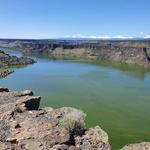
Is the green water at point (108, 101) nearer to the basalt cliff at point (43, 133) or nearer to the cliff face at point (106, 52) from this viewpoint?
the basalt cliff at point (43, 133)

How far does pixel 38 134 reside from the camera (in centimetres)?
1792

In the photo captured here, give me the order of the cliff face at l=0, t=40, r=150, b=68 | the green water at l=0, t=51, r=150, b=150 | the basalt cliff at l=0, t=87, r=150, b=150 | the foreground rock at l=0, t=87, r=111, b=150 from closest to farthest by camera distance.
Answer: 1. the foreground rock at l=0, t=87, r=111, b=150
2. the basalt cliff at l=0, t=87, r=150, b=150
3. the green water at l=0, t=51, r=150, b=150
4. the cliff face at l=0, t=40, r=150, b=68

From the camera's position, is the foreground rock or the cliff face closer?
the foreground rock

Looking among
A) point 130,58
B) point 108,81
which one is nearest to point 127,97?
point 108,81

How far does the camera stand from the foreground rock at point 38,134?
53.8 ft

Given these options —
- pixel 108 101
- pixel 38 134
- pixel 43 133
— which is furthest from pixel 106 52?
pixel 38 134

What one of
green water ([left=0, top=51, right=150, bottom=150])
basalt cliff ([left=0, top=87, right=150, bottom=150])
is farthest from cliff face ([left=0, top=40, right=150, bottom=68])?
basalt cliff ([left=0, top=87, right=150, bottom=150])

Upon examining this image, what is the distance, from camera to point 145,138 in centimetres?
2577

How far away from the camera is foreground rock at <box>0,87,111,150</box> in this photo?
53.8 feet

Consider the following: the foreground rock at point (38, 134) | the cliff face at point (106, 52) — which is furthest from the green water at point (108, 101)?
the cliff face at point (106, 52)

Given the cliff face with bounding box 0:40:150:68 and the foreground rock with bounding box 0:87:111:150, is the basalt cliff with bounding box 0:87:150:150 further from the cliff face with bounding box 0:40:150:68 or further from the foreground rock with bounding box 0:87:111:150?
the cliff face with bounding box 0:40:150:68

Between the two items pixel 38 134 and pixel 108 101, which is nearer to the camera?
pixel 38 134

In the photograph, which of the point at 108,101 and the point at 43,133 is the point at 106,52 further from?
the point at 43,133

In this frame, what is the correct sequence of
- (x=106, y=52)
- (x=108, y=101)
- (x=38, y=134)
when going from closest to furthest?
(x=38, y=134)
(x=108, y=101)
(x=106, y=52)
